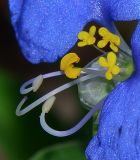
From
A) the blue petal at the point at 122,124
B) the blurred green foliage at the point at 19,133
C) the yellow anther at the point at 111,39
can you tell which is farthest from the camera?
the blurred green foliage at the point at 19,133

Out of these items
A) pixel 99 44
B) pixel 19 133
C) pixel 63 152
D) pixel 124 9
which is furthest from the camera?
pixel 19 133

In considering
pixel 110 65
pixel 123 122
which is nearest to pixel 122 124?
pixel 123 122

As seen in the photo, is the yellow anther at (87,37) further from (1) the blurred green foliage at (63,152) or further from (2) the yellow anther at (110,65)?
(1) the blurred green foliage at (63,152)

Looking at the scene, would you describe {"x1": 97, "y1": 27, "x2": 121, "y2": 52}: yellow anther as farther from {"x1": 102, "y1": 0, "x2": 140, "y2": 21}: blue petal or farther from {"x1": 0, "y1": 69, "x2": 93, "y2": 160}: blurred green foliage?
{"x1": 0, "y1": 69, "x2": 93, "y2": 160}: blurred green foliage

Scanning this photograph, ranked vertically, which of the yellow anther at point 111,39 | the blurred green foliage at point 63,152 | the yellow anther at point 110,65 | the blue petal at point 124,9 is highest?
the blue petal at point 124,9

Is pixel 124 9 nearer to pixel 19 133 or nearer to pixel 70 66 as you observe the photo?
pixel 70 66

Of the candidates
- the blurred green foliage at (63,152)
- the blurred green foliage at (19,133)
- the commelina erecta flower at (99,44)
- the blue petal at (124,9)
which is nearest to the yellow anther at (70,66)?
the commelina erecta flower at (99,44)
